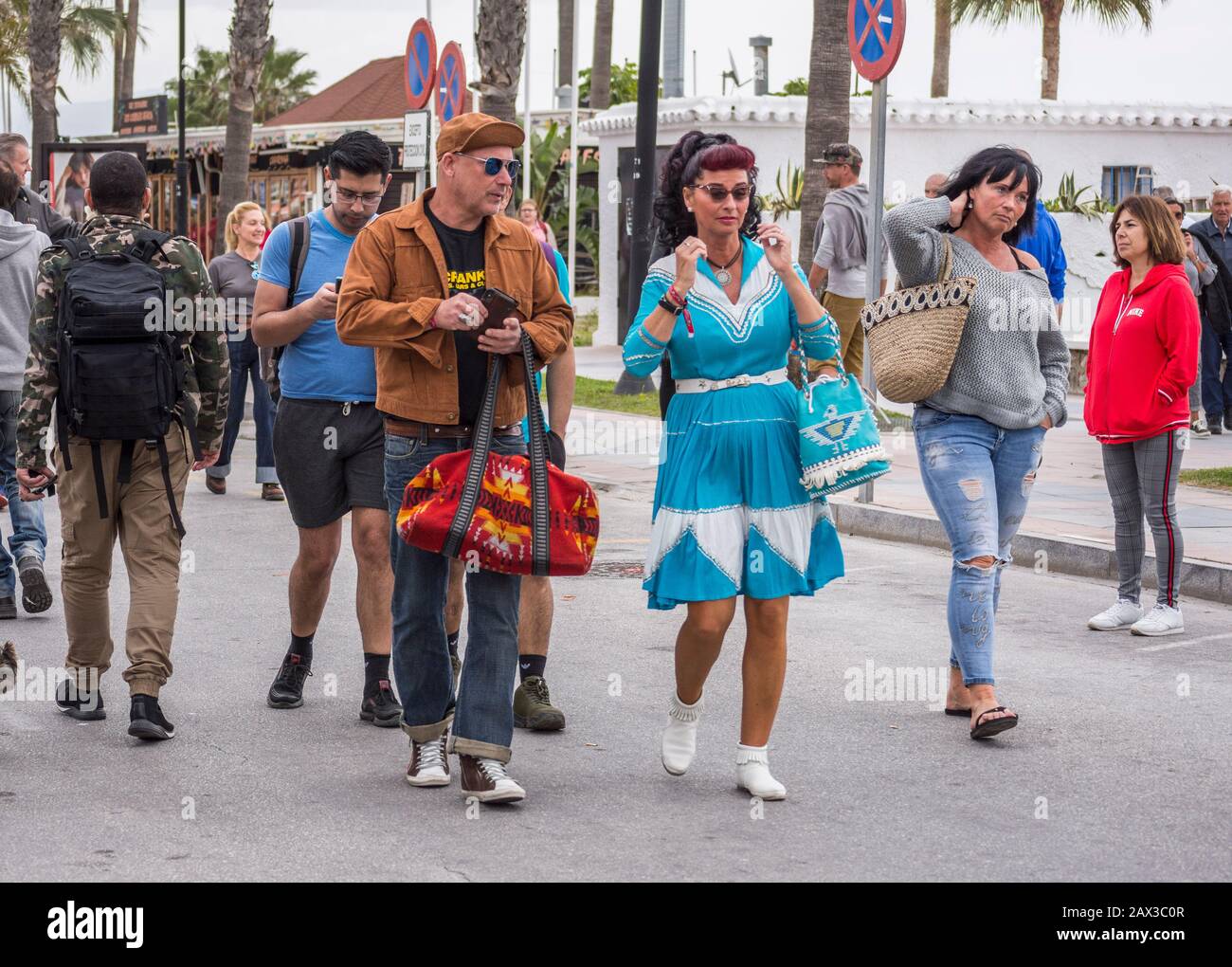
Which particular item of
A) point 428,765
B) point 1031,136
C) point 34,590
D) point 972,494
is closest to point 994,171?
point 972,494

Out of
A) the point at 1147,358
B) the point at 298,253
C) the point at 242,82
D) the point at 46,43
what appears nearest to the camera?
the point at 298,253

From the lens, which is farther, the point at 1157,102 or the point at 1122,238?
the point at 1157,102

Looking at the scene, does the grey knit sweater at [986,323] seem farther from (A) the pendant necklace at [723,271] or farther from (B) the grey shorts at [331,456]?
(B) the grey shorts at [331,456]

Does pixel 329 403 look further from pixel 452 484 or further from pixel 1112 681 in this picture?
pixel 1112 681

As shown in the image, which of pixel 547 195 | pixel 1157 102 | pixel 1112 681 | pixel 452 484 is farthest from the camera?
pixel 547 195

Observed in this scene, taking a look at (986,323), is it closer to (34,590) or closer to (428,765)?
(428,765)

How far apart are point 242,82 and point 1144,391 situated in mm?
20039

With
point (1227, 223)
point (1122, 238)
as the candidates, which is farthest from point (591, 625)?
point (1227, 223)

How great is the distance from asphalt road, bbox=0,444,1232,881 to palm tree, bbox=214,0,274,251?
18030 mm

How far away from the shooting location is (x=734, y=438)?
522 cm

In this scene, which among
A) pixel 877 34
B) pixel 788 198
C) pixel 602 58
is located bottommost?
pixel 788 198

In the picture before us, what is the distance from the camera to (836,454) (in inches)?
201

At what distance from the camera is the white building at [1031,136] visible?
23.7 metres

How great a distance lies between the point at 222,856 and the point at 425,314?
5.18 ft
